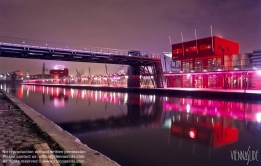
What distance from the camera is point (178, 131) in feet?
35.1

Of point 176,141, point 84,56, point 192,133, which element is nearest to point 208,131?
point 192,133

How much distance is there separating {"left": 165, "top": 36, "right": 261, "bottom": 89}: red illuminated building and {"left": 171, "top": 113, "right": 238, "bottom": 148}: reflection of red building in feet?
97.4

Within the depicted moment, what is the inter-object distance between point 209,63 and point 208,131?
149ft

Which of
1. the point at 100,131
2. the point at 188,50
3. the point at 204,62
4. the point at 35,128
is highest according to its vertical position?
the point at 188,50

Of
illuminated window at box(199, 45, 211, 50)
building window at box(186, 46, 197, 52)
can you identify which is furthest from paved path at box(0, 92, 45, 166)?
building window at box(186, 46, 197, 52)

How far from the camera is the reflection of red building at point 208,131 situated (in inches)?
361

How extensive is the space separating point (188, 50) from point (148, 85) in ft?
50.9

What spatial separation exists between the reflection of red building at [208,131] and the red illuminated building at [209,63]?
97.4 ft

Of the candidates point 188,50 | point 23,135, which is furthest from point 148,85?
point 23,135

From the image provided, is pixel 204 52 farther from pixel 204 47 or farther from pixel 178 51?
pixel 178 51

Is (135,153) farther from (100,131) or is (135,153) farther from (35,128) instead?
(35,128)

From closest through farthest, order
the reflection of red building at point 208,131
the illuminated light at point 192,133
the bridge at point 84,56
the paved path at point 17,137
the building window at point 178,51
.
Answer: the paved path at point 17,137 < the reflection of red building at point 208,131 < the illuminated light at point 192,133 < the bridge at point 84,56 < the building window at point 178,51

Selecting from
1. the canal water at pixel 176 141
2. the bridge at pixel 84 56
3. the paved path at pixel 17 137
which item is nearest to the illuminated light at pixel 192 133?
the canal water at pixel 176 141

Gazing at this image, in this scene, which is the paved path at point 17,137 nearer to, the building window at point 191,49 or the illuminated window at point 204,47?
the illuminated window at point 204,47
